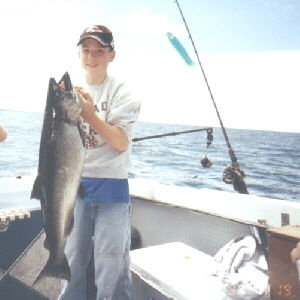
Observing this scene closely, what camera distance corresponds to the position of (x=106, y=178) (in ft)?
8.39

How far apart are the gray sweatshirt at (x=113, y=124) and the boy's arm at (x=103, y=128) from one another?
3.3 inches

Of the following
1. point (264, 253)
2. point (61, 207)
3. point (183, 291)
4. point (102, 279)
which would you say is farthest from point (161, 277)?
point (61, 207)

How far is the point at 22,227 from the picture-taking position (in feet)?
11.8

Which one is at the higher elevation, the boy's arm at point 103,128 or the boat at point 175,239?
the boy's arm at point 103,128

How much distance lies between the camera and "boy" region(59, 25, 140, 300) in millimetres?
2537

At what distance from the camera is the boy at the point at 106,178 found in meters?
2.54

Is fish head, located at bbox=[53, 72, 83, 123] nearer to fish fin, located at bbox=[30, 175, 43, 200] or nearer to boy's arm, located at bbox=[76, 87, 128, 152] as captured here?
boy's arm, located at bbox=[76, 87, 128, 152]

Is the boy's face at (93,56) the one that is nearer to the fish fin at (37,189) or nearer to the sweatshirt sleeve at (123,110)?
the sweatshirt sleeve at (123,110)

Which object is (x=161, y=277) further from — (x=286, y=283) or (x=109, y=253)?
(x=286, y=283)

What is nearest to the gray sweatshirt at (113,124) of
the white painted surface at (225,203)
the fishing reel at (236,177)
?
the white painted surface at (225,203)

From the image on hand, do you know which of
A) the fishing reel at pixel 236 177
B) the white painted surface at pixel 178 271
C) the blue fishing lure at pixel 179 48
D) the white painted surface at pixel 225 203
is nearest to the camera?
the white painted surface at pixel 178 271

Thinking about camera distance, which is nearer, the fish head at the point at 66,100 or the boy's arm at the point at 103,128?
the fish head at the point at 66,100

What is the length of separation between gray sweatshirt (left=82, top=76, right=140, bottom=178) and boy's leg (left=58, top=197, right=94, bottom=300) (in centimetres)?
30

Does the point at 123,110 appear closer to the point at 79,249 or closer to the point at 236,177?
the point at 79,249
